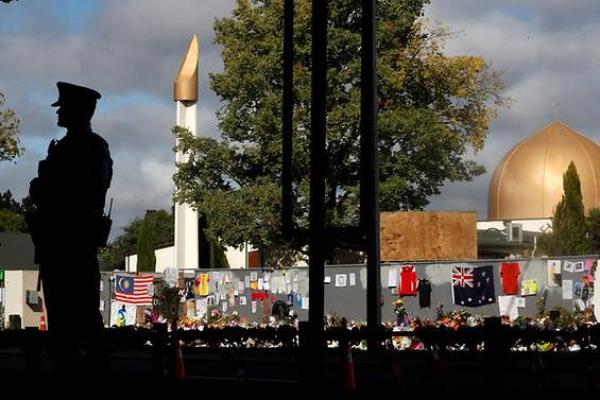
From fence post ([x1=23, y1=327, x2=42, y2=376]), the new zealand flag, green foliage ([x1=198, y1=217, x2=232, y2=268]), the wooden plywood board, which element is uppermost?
green foliage ([x1=198, y1=217, x2=232, y2=268])

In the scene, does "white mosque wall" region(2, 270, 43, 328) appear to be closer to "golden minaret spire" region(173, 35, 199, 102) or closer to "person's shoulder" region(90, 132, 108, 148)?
"golden minaret spire" region(173, 35, 199, 102)

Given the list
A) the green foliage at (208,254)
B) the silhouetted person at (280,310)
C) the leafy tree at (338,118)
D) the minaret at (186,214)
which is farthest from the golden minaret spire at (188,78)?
the silhouetted person at (280,310)

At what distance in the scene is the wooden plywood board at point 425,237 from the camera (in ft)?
119

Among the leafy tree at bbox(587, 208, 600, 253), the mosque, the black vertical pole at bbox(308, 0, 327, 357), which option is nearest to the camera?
the black vertical pole at bbox(308, 0, 327, 357)

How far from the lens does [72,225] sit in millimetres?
7719

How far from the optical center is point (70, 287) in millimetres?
7570

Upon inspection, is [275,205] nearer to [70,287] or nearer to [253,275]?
[253,275]

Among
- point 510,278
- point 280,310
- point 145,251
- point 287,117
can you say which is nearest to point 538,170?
point 145,251

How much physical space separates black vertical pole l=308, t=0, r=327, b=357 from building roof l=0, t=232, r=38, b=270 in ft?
273

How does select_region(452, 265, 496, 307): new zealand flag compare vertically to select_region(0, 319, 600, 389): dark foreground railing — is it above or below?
above

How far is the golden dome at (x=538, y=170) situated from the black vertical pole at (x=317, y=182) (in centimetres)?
8363

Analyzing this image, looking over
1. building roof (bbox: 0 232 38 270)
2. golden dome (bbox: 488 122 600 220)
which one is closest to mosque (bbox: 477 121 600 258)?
golden dome (bbox: 488 122 600 220)

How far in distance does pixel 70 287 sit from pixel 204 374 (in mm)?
4879

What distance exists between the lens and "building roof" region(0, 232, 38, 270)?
296 ft
